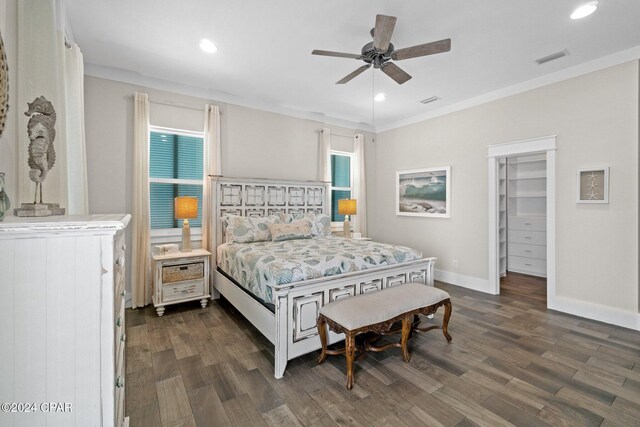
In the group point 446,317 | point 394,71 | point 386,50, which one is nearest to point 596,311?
point 446,317

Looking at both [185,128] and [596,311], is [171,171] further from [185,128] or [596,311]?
[596,311]

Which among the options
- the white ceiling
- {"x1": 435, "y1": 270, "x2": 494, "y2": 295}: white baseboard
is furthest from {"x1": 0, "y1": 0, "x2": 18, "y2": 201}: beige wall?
{"x1": 435, "y1": 270, "x2": 494, "y2": 295}: white baseboard

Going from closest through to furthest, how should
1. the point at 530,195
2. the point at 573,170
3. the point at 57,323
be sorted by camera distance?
1. the point at 57,323
2. the point at 573,170
3. the point at 530,195

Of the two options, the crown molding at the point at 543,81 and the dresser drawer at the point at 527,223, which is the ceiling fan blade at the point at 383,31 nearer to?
the crown molding at the point at 543,81

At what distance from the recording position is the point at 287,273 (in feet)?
7.85

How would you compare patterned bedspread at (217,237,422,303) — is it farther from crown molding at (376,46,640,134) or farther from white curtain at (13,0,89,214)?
crown molding at (376,46,640,134)

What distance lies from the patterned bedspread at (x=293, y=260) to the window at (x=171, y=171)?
1020 millimetres

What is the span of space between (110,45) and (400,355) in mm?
4361

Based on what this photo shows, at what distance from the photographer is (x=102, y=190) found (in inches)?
141

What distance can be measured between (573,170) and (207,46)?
15.0 feet

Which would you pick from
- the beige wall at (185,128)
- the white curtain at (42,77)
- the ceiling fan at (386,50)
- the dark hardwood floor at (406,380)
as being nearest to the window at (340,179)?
the beige wall at (185,128)

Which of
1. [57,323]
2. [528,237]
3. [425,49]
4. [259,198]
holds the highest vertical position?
[425,49]

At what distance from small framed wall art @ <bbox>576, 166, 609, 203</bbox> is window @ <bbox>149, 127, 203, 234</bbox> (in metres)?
5.06

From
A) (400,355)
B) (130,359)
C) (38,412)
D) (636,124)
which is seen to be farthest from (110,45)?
(636,124)
